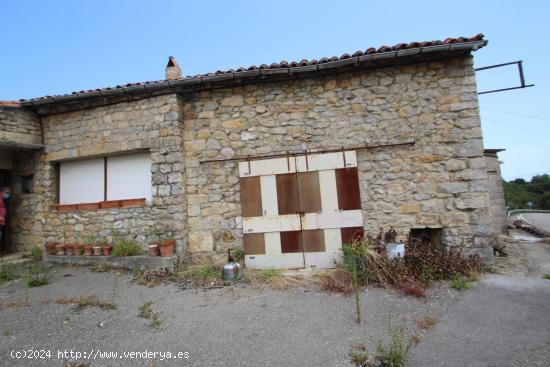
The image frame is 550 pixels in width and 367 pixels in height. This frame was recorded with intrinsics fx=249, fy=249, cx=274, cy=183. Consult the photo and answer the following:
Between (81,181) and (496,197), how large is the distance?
11.2 m

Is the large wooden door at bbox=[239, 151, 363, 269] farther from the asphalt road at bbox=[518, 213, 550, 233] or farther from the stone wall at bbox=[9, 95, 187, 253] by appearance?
the asphalt road at bbox=[518, 213, 550, 233]

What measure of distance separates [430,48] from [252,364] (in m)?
5.10

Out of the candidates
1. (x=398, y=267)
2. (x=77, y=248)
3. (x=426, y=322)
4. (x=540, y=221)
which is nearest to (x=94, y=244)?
(x=77, y=248)

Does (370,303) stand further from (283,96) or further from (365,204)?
(283,96)

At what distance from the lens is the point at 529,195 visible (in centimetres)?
3272

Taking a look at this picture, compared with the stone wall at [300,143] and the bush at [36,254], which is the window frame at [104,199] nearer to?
the stone wall at [300,143]

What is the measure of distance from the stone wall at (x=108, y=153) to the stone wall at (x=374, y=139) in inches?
12.3

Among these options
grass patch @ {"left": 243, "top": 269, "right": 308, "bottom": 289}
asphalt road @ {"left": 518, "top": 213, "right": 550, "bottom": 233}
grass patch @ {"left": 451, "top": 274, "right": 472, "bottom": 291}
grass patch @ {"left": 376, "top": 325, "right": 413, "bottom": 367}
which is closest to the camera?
grass patch @ {"left": 376, "top": 325, "right": 413, "bottom": 367}

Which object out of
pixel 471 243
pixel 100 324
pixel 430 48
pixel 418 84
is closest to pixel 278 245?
pixel 100 324

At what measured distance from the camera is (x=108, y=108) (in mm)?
5223

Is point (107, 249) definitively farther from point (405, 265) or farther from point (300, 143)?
point (405, 265)

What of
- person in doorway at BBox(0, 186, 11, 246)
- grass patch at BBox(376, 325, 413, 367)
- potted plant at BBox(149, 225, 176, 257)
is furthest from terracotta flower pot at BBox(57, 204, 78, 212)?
grass patch at BBox(376, 325, 413, 367)

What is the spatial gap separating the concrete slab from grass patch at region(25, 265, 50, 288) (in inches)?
12.1

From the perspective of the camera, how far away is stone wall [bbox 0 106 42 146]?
16.5ft
